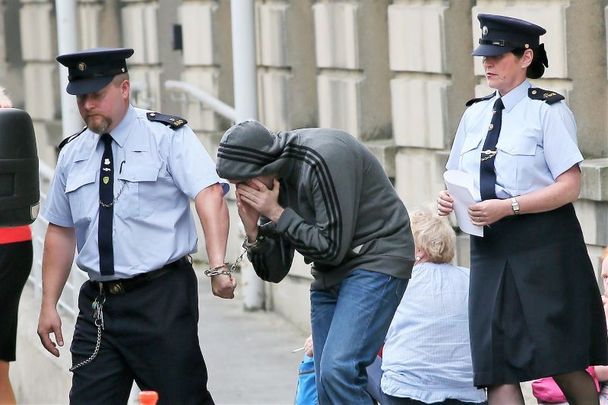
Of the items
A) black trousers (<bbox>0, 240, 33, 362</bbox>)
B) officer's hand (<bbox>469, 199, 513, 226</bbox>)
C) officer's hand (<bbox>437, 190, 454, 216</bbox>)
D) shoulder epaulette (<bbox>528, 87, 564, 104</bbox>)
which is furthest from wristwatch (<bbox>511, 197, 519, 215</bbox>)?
black trousers (<bbox>0, 240, 33, 362</bbox>)

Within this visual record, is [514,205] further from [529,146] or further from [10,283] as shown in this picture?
[10,283]

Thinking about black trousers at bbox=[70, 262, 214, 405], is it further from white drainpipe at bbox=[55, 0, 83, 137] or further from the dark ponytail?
white drainpipe at bbox=[55, 0, 83, 137]

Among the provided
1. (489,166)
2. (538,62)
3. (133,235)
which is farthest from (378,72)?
(133,235)

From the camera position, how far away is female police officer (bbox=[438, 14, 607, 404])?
7.00 meters

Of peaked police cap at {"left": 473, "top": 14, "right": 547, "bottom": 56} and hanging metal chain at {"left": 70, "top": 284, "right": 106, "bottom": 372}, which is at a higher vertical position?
peaked police cap at {"left": 473, "top": 14, "right": 547, "bottom": 56}

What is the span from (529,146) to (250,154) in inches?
48.5

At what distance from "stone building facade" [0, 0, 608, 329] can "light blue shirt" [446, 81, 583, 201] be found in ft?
5.14

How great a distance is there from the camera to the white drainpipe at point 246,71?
1210 centimetres

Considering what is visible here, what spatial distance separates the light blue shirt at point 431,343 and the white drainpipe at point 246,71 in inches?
186

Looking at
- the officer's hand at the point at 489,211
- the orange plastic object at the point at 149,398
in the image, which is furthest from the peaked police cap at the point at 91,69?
the orange plastic object at the point at 149,398

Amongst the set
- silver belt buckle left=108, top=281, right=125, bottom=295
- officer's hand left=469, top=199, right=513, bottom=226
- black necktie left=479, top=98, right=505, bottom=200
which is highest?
black necktie left=479, top=98, right=505, bottom=200

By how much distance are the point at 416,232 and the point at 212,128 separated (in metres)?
6.70

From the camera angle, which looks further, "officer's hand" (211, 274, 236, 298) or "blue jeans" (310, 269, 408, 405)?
A: "officer's hand" (211, 274, 236, 298)

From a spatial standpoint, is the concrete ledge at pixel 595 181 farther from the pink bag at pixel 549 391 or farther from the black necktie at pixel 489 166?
the black necktie at pixel 489 166
